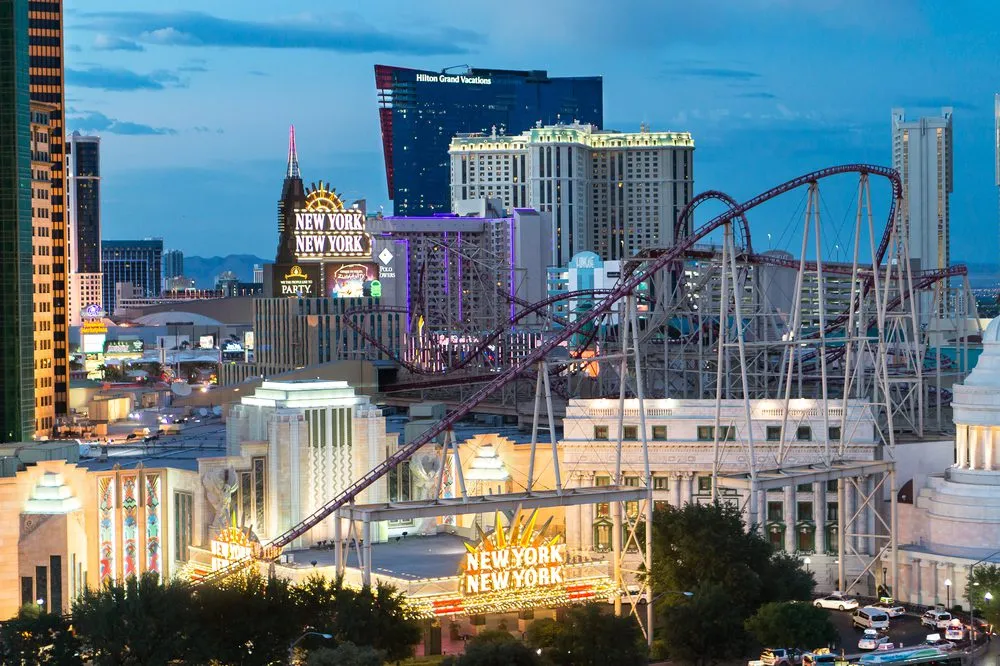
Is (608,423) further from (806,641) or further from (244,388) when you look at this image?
(244,388)

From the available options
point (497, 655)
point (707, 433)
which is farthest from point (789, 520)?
point (497, 655)

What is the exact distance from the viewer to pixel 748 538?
76.9m

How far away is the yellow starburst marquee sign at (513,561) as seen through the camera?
73.8 m

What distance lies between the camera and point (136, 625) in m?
62.4

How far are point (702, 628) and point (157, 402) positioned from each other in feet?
365

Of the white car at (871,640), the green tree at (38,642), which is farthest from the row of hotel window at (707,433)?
the green tree at (38,642)

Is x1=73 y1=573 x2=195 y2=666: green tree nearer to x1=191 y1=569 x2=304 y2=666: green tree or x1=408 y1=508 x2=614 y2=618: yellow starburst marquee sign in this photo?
x1=191 y1=569 x2=304 y2=666: green tree

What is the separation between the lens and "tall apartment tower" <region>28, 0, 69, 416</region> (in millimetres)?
165250

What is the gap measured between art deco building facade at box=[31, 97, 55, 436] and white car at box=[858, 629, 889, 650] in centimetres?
9419

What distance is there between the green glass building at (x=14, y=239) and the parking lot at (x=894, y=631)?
7052cm

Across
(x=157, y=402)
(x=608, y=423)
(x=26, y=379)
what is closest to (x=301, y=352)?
(x=157, y=402)

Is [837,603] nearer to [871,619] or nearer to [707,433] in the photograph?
[871,619]

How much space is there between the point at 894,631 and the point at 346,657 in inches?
1021

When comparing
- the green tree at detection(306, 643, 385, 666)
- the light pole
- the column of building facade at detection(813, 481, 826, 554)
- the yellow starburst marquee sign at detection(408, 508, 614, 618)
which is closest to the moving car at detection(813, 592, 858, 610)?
the column of building facade at detection(813, 481, 826, 554)
